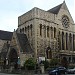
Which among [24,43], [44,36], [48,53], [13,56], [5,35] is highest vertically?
[5,35]

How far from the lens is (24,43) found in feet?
183

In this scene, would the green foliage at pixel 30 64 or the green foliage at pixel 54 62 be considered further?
the green foliage at pixel 54 62

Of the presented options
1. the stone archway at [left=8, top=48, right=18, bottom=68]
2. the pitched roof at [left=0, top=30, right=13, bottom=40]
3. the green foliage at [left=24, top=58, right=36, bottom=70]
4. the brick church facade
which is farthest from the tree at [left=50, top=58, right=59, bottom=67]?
the pitched roof at [left=0, top=30, right=13, bottom=40]

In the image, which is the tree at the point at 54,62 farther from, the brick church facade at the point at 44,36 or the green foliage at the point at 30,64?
the green foliage at the point at 30,64

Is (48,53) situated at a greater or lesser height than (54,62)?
greater

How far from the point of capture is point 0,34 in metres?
70.4

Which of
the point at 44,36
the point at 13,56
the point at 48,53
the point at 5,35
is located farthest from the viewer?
the point at 5,35

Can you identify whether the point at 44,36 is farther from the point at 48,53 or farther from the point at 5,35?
the point at 5,35

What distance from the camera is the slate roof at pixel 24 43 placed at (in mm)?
53688

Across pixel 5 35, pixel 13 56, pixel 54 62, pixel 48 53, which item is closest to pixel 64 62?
pixel 48 53

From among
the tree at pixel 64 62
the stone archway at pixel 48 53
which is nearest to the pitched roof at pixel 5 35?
the stone archway at pixel 48 53

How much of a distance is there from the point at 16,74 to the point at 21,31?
2062cm

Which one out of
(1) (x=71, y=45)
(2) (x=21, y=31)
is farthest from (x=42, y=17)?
(1) (x=71, y=45)

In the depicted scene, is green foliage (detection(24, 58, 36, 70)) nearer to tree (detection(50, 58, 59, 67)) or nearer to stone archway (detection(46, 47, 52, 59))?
tree (detection(50, 58, 59, 67))
